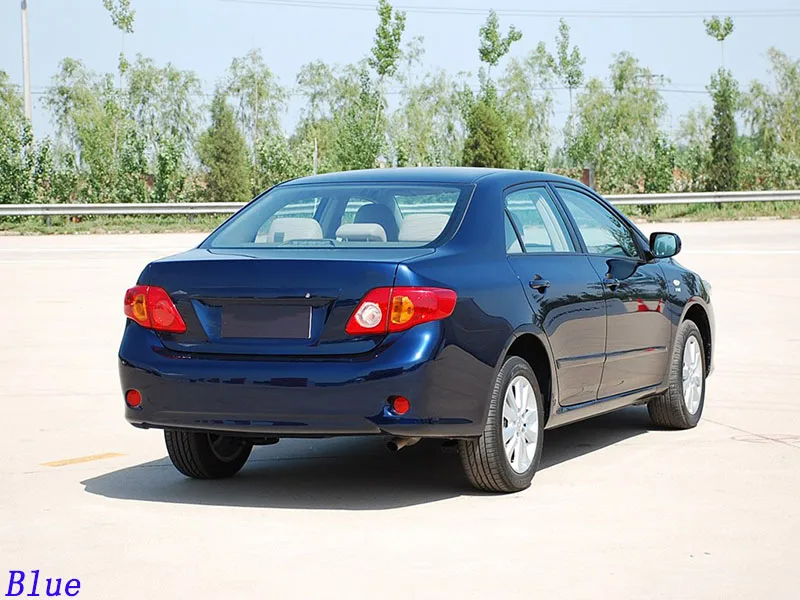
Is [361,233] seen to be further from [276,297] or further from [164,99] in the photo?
[164,99]

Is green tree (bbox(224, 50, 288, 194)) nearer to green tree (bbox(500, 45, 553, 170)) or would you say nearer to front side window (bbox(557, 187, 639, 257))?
green tree (bbox(500, 45, 553, 170))

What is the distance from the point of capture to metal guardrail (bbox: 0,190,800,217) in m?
40.1

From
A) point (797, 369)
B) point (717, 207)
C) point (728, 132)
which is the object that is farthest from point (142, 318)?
point (728, 132)

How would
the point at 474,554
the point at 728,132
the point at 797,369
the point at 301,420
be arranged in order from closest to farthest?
the point at 474,554 → the point at 301,420 → the point at 797,369 → the point at 728,132

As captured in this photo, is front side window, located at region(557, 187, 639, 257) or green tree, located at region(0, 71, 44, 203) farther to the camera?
green tree, located at region(0, 71, 44, 203)

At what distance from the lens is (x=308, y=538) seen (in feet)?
19.1

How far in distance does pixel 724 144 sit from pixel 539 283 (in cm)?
4337

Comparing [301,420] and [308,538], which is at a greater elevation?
[301,420]

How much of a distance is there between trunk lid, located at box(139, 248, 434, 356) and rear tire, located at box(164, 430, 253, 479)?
2.36 feet

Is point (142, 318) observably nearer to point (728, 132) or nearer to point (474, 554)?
point (474, 554)

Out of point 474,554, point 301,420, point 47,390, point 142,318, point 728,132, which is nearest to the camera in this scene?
point 474,554

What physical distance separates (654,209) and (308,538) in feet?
132

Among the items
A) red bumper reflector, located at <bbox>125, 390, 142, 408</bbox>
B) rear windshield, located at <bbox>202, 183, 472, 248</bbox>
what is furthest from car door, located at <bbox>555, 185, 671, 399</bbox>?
red bumper reflector, located at <bbox>125, 390, 142, 408</bbox>

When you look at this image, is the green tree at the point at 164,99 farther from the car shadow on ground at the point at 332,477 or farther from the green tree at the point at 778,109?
the car shadow on ground at the point at 332,477
